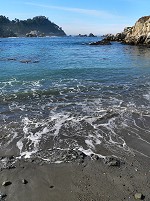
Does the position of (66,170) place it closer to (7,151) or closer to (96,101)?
(7,151)

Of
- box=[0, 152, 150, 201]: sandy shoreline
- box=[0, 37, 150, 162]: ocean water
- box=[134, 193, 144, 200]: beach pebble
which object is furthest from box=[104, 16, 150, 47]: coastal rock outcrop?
box=[134, 193, 144, 200]: beach pebble

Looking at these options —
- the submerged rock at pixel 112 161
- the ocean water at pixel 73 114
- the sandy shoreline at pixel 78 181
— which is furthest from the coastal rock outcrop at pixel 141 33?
the sandy shoreline at pixel 78 181

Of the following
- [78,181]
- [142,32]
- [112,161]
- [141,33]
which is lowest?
[78,181]

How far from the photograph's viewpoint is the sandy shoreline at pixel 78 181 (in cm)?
980

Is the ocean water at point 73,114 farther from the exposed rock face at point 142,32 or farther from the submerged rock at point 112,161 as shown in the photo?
the exposed rock face at point 142,32

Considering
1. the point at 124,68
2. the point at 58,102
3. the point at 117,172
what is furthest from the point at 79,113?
the point at 124,68

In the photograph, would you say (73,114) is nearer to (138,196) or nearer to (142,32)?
(138,196)

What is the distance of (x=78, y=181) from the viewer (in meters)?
10.6

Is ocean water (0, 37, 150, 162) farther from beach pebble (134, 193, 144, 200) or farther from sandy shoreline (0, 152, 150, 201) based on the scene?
beach pebble (134, 193, 144, 200)

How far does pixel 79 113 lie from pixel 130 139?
502 centimetres

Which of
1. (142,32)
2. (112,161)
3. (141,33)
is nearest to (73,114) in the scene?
(112,161)

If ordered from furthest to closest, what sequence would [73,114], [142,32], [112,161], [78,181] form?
[142,32], [73,114], [112,161], [78,181]

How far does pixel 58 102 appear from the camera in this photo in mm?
20828

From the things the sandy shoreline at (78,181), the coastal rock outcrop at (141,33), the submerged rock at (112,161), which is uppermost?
the coastal rock outcrop at (141,33)
